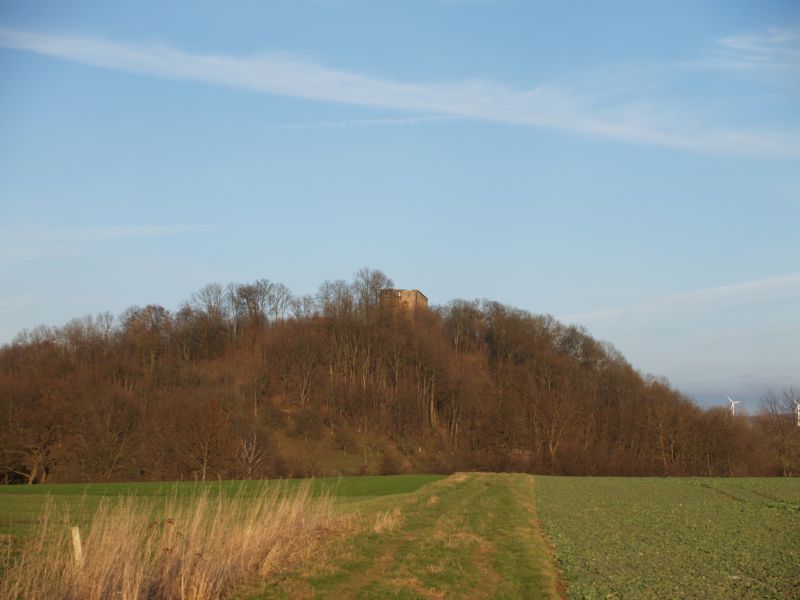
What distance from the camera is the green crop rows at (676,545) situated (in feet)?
42.2

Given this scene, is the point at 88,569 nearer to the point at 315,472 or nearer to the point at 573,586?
the point at 573,586

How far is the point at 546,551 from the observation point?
16.9m

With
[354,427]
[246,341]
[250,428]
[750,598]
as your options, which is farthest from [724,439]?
[750,598]

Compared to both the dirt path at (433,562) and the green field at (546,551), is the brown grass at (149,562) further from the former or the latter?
the dirt path at (433,562)

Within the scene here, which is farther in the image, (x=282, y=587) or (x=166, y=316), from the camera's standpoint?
(x=166, y=316)

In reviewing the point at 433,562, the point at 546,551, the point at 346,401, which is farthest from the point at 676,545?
the point at 346,401

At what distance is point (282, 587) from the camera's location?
38.7 ft

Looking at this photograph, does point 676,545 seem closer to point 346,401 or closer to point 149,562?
point 149,562

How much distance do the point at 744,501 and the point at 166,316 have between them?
95366 millimetres

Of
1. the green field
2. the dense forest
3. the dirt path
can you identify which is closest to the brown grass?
the green field

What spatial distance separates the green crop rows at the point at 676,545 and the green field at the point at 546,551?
0.03 meters

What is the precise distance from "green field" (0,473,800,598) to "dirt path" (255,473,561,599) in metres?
0.03

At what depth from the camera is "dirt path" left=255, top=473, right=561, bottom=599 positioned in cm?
1216

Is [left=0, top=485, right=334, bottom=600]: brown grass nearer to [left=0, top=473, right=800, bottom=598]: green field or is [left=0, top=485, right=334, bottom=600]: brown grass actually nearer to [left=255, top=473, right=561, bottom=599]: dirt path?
[left=0, top=473, right=800, bottom=598]: green field
